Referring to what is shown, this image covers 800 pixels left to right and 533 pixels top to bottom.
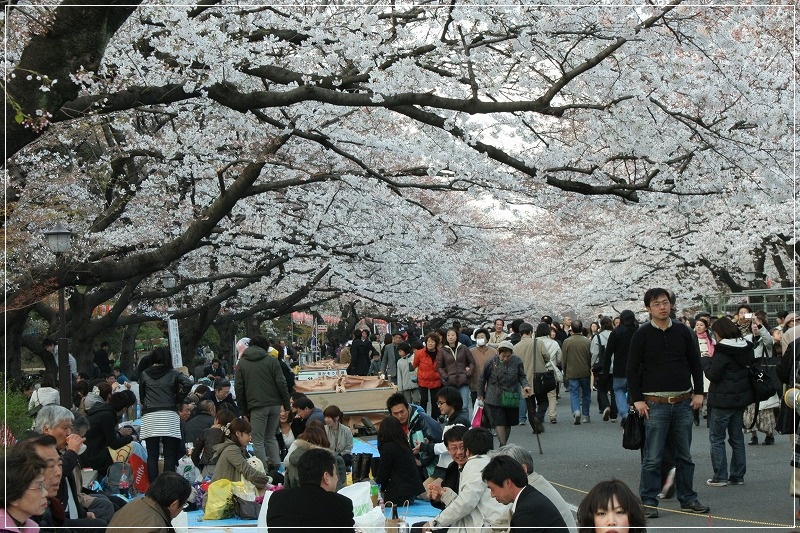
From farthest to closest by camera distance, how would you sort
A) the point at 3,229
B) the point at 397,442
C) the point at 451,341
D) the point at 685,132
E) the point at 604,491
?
the point at 451,341
the point at 3,229
the point at 685,132
the point at 397,442
the point at 604,491

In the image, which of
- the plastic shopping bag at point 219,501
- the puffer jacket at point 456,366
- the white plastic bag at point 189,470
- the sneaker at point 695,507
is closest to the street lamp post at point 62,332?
the white plastic bag at point 189,470

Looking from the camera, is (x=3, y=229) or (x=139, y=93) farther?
(x=3, y=229)

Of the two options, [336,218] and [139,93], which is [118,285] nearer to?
[336,218]

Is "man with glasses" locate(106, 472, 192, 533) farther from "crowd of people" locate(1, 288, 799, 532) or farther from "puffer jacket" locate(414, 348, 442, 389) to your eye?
"puffer jacket" locate(414, 348, 442, 389)

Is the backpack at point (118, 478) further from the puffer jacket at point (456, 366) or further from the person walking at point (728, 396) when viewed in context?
the person walking at point (728, 396)

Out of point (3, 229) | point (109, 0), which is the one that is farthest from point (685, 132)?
point (3, 229)

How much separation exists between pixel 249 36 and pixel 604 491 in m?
6.99

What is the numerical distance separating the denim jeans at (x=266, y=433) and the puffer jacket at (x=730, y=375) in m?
4.97

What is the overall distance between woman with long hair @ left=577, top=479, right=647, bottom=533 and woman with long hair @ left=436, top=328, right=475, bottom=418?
34.7ft

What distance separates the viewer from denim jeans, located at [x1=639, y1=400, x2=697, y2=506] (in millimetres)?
8594

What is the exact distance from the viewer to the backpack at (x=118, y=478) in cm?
1010

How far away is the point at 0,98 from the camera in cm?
690

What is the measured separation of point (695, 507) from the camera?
8516 millimetres

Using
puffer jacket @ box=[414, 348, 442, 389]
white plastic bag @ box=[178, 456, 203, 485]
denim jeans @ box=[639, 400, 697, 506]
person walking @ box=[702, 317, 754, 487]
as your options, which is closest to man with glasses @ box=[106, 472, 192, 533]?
denim jeans @ box=[639, 400, 697, 506]
